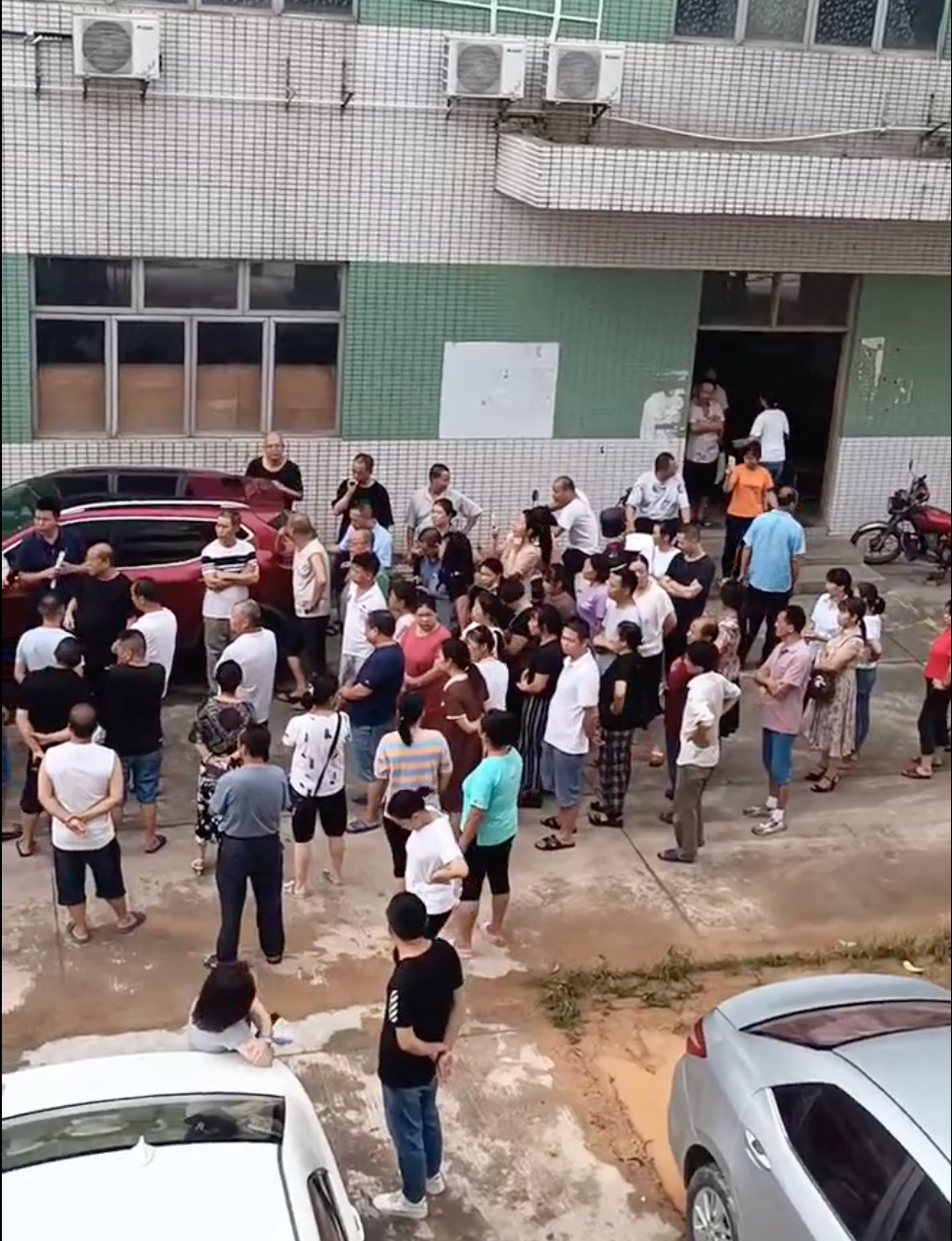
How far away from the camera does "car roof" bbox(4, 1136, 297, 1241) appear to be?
12.3ft

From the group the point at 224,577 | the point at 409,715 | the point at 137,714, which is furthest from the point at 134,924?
the point at 224,577

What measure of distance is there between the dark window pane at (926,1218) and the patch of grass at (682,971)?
8.03 feet

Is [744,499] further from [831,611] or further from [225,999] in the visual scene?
[225,999]

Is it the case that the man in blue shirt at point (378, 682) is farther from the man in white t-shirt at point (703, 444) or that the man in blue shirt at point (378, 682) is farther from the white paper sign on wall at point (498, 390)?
the man in white t-shirt at point (703, 444)

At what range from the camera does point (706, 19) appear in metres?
11.0

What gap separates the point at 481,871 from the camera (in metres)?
Answer: 6.63

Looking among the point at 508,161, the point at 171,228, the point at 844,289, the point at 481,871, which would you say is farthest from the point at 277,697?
the point at 844,289

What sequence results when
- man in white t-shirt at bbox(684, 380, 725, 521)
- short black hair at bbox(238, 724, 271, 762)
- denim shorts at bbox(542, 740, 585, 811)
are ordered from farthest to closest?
man in white t-shirt at bbox(684, 380, 725, 521), denim shorts at bbox(542, 740, 585, 811), short black hair at bbox(238, 724, 271, 762)

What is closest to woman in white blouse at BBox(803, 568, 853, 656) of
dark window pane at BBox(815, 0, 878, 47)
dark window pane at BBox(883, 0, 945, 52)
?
dark window pane at BBox(815, 0, 878, 47)

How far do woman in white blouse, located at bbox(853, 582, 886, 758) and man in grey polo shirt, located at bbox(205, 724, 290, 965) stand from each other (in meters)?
3.46

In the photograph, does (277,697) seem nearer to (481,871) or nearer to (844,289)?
(481,871)

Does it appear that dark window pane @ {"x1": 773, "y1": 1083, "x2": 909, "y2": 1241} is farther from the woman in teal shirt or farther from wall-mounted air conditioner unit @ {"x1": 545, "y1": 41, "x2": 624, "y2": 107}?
wall-mounted air conditioner unit @ {"x1": 545, "y1": 41, "x2": 624, "y2": 107}

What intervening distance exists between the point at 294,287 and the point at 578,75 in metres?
2.52

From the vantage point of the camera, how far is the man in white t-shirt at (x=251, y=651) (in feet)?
23.9
